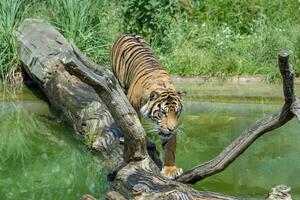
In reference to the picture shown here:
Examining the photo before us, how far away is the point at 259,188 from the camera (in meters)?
5.25

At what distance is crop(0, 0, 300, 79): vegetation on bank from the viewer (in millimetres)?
9453

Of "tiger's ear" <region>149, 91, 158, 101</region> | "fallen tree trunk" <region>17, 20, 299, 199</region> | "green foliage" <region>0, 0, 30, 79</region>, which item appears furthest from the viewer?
"green foliage" <region>0, 0, 30, 79</region>

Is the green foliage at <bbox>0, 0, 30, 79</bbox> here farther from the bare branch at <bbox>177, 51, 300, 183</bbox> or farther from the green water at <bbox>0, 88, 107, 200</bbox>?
the bare branch at <bbox>177, 51, 300, 183</bbox>

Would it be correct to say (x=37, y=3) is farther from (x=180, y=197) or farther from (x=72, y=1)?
(x=180, y=197)

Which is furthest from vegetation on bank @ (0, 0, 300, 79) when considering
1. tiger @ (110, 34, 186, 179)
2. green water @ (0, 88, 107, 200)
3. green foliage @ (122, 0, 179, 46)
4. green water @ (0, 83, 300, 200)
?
tiger @ (110, 34, 186, 179)

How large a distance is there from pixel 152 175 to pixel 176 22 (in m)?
6.78

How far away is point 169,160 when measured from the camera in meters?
5.34

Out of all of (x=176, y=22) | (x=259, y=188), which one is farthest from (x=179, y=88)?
(x=259, y=188)

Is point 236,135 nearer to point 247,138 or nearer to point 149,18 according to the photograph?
point 247,138

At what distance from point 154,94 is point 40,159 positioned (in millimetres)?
1278

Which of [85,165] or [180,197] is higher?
[180,197]

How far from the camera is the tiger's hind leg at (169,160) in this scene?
5238mm

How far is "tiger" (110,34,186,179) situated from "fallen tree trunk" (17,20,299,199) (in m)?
0.32

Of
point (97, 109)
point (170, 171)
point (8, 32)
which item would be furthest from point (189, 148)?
point (8, 32)
